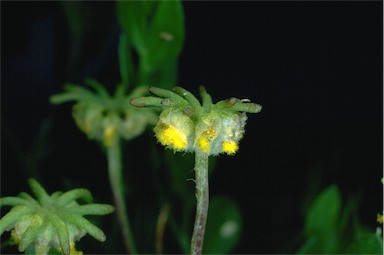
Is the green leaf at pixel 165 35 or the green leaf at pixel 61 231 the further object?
the green leaf at pixel 165 35

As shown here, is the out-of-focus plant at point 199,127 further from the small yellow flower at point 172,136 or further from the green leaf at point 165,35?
the green leaf at point 165,35

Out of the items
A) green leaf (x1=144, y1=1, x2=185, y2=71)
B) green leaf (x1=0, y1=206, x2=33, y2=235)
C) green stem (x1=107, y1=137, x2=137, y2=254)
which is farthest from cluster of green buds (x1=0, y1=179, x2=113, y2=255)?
green leaf (x1=144, y1=1, x2=185, y2=71)

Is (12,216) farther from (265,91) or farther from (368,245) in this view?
(265,91)

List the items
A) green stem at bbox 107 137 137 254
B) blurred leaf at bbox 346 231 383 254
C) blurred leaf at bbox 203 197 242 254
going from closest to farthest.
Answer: blurred leaf at bbox 346 231 383 254
green stem at bbox 107 137 137 254
blurred leaf at bbox 203 197 242 254

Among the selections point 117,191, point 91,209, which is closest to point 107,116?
point 117,191

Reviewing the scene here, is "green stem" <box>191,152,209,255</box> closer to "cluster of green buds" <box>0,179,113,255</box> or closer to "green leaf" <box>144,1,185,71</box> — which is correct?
"cluster of green buds" <box>0,179,113,255</box>

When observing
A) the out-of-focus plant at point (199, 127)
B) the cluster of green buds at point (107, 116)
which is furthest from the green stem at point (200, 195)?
the cluster of green buds at point (107, 116)

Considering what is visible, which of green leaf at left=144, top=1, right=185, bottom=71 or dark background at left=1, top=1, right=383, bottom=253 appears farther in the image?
dark background at left=1, top=1, right=383, bottom=253
